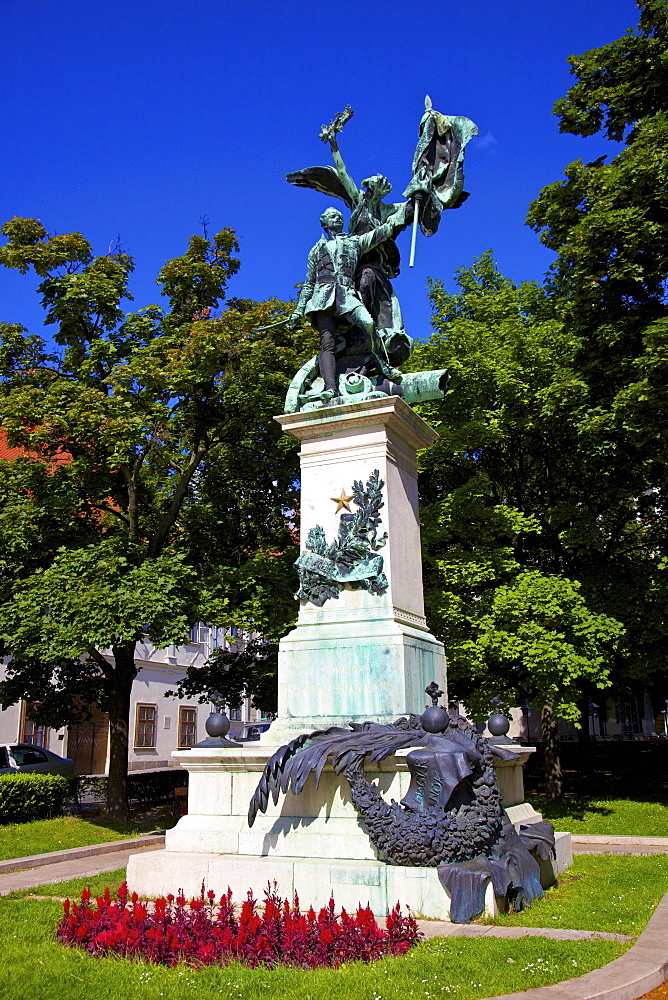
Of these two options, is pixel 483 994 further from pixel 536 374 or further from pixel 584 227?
pixel 536 374

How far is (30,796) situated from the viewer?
1619 centimetres

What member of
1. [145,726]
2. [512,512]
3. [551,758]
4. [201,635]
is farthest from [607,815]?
[201,635]

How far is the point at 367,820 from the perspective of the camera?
685cm

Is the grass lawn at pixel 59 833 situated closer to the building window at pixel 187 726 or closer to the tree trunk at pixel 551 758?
the tree trunk at pixel 551 758

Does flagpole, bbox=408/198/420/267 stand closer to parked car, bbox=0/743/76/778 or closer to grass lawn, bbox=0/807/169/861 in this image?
grass lawn, bbox=0/807/169/861

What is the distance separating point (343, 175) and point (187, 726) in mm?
30504

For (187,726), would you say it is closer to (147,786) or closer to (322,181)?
(147,786)

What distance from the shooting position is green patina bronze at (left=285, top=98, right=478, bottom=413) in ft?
33.7

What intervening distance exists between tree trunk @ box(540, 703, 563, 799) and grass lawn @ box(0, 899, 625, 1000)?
13.6 meters

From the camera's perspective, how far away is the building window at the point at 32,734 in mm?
27172

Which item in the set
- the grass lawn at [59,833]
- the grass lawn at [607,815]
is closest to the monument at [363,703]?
the grass lawn at [607,815]

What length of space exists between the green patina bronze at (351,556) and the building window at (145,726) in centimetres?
2662

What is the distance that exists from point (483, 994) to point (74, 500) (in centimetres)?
1404

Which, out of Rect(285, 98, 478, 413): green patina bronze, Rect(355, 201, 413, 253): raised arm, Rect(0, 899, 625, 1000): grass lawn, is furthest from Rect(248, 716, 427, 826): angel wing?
Rect(355, 201, 413, 253): raised arm
